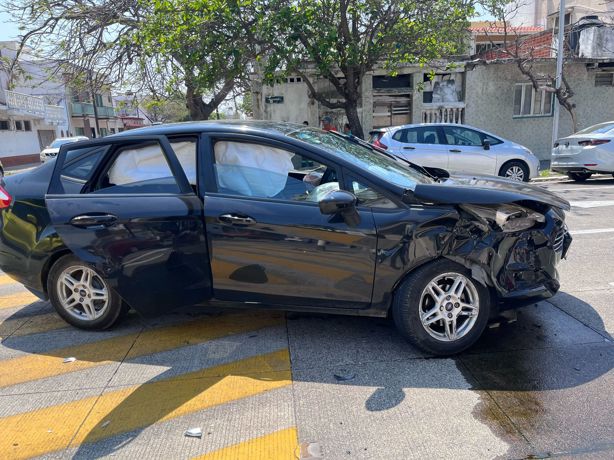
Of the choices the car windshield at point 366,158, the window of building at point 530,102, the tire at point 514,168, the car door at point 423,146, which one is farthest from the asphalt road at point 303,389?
the window of building at point 530,102

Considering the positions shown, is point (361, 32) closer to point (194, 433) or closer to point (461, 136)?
point (461, 136)

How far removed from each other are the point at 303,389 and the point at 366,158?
1844 mm

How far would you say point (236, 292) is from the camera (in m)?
3.50

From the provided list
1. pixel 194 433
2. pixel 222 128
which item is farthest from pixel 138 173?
pixel 194 433

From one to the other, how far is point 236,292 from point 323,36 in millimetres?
10647

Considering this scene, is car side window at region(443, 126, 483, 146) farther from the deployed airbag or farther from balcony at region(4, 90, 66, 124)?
balcony at region(4, 90, 66, 124)

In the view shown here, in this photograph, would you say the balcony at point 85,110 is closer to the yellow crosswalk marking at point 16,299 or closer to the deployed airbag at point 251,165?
→ the yellow crosswalk marking at point 16,299

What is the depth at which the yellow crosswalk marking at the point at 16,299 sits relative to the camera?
473 centimetres

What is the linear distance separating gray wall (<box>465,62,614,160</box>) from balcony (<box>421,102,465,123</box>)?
0.25 m

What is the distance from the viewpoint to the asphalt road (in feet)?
8.27

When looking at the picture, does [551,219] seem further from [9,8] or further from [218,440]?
[9,8]

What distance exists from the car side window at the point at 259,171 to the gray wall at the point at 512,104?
50.7 feet

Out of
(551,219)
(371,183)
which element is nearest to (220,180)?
(371,183)

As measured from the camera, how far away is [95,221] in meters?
3.45
